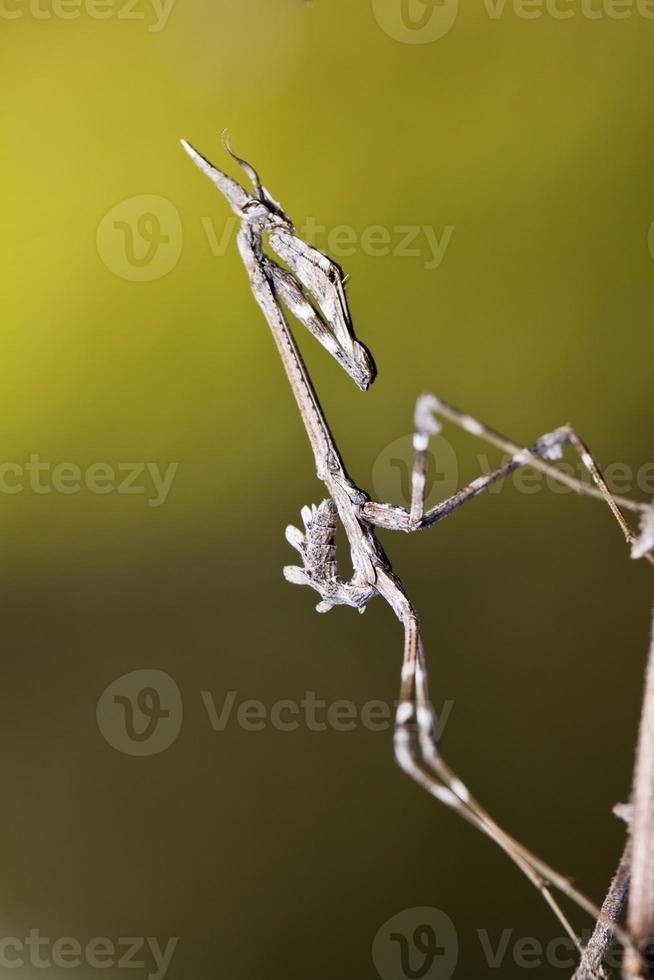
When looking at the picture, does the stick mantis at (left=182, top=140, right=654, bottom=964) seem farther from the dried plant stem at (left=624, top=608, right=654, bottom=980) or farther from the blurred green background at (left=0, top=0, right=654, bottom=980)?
the blurred green background at (left=0, top=0, right=654, bottom=980)

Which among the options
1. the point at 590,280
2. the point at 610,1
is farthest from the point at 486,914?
the point at 610,1

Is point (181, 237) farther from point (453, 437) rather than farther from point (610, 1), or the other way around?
point (610, 1)

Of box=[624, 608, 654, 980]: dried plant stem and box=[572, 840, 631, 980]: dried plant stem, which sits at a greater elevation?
box=[624, 608, 654, 980]: dried plant stem

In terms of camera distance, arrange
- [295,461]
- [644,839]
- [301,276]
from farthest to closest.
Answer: [295,461] < [301,276] < [644,839]

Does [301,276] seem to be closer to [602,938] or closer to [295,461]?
[602,938]

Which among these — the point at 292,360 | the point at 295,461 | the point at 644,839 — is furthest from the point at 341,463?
the point at 295,461

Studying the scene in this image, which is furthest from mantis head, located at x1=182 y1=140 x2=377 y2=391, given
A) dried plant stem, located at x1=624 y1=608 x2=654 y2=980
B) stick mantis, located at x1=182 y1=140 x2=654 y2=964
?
dried plant stem, located at x1=624 y1=608 x2=654 y2=980
